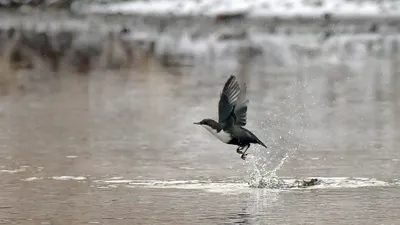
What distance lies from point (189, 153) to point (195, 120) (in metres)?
3.53

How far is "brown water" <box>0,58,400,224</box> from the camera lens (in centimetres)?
1094

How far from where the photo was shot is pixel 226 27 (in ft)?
138

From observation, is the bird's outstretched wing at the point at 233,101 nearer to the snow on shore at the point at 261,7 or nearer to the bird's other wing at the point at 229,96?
the bird's other wing at the point at 229,96

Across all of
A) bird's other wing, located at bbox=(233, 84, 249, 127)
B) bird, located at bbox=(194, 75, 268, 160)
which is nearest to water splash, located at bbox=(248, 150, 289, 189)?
bird, located at bbox=(194, 75, 268, 160)

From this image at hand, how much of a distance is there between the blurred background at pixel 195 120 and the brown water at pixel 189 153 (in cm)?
2

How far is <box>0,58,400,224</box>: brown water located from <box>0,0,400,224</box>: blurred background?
2 cm

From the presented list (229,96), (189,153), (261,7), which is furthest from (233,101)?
(261,7)

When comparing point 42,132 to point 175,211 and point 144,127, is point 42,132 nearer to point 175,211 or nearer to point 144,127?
point 144,127

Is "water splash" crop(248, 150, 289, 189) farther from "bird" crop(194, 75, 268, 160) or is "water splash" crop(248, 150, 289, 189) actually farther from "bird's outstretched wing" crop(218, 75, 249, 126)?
"bird's outstretched wing" crop(218, 75, 249, 126)

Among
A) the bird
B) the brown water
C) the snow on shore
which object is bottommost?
the snow on shore

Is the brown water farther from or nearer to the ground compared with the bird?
nearer to the ground

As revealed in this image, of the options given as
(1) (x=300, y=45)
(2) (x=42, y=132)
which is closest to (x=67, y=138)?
(2) (x=42, y=132)

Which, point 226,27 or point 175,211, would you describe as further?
point 226,27

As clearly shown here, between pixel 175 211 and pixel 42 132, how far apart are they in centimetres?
683
